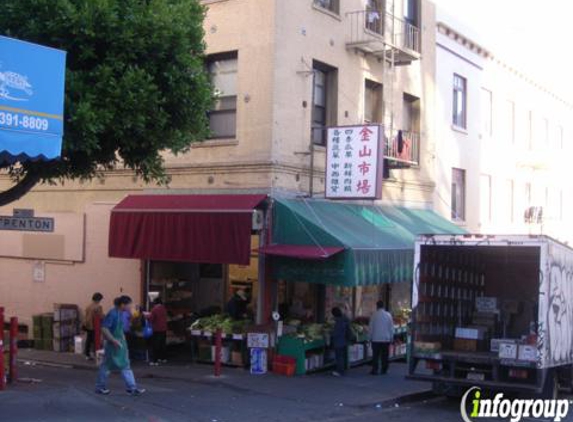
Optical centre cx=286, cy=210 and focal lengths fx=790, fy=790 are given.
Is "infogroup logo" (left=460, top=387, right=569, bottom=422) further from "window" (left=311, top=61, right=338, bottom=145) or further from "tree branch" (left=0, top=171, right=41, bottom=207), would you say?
"tree branch" (left=0, top=171, right=41, bottom=207)

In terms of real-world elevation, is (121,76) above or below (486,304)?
above

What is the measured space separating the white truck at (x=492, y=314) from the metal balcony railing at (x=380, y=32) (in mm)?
6260

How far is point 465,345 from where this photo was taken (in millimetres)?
14531

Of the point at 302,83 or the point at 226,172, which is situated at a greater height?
the point at 302,83

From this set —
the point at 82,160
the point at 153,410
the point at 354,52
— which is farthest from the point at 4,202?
the point at 354,52

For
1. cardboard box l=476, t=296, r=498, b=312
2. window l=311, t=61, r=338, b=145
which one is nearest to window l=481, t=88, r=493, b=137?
window l=311, t=61, r=338, b=145

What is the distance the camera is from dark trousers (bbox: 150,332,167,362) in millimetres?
17391

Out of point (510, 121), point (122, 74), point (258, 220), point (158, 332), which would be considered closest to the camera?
point (122, 74)

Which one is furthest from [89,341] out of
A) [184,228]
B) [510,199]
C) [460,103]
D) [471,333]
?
[510,199]

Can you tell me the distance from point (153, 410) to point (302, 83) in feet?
28.1

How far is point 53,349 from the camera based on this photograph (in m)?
19.8

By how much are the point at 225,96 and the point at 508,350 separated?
846cm

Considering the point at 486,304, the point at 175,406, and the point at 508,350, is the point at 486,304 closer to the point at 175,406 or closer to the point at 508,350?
the point at 508,350

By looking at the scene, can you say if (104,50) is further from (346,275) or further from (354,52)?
(354,52)
